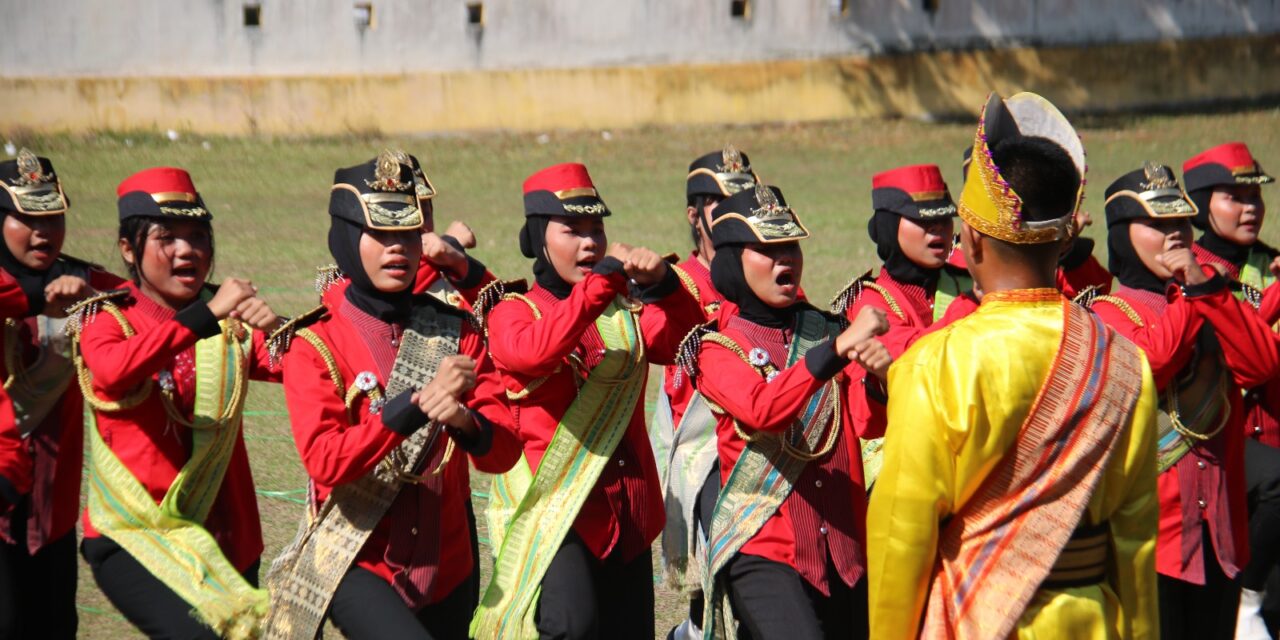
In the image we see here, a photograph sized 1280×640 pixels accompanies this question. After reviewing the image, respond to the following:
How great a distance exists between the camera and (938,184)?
24.3 feet

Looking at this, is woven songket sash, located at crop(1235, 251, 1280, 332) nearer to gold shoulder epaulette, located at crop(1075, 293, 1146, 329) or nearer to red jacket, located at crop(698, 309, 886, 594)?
gold shoulder epaulette, located at crop(1075, 293, 1146, 329)

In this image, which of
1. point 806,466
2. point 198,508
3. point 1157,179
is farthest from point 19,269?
point 1157,179

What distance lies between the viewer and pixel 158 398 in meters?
5.71

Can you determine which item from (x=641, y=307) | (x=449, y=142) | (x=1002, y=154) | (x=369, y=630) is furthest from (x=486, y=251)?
(x=1002, y=154)

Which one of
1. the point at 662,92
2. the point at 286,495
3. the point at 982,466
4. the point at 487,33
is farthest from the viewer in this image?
the point at 662,92

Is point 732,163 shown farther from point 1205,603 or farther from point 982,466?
point 982,466

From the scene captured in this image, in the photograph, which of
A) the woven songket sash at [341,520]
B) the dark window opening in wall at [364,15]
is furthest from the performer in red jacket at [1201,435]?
the dark window opening in wall at [364,15]

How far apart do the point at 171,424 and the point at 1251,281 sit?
469cm

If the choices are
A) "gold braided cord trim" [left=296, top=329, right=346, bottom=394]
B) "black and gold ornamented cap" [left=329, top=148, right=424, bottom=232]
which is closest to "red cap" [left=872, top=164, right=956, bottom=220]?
"black and gold ornamented cap" [left=329, top=148, right=424, bottom=232]

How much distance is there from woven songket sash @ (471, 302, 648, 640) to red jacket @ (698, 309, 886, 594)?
53 centimetres

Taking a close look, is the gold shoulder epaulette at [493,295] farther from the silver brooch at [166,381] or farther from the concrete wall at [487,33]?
the concrete wall at [487,33]

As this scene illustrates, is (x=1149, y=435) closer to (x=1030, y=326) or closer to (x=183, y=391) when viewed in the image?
(x=1030, y=326)

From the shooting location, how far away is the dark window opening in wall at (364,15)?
961 inches

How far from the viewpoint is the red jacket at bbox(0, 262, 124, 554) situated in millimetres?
6102
